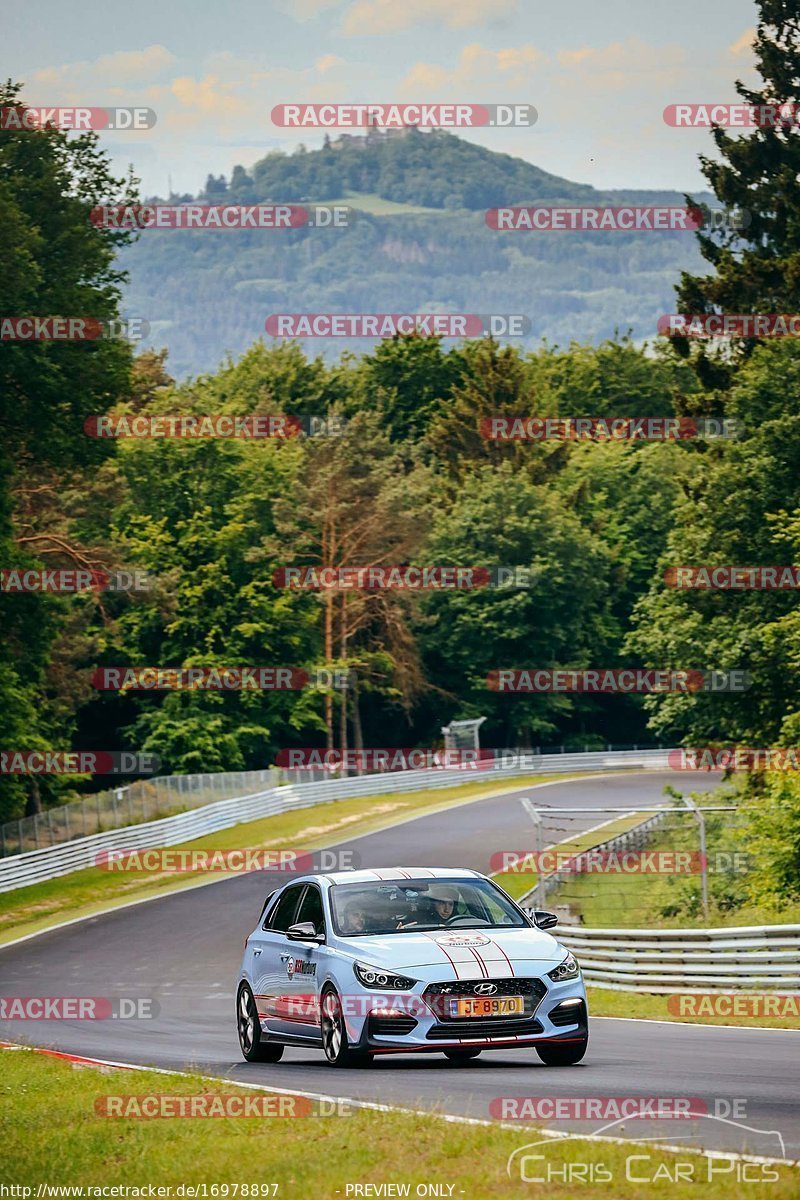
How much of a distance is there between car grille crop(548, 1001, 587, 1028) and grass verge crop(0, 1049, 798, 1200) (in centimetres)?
258

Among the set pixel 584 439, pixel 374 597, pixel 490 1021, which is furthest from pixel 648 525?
pixel 490 1021

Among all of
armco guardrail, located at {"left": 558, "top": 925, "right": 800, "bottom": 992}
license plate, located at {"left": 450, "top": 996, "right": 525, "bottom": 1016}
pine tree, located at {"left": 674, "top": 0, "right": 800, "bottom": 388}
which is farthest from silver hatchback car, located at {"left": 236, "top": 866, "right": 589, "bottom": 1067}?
pine tree, located at {"left": 674, "top": 0, "right": 800, "bottom": 388}

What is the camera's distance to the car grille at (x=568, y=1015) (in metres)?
12.7

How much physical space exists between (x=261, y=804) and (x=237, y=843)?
257 inches

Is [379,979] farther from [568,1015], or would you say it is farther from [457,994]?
[568,1015]

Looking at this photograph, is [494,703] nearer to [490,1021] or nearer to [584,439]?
[584,439]

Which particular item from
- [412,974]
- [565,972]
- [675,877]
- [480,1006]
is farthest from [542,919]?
[675,877]

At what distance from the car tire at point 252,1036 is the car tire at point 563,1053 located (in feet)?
9.08

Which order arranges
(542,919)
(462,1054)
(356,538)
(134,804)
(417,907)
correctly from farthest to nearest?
(356,538), (134,804), (542,919), (417,907), (462,1054)

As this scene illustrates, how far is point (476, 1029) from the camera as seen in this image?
1250 centimetres

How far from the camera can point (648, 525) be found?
94.5 meters

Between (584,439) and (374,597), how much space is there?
2242 centimetres

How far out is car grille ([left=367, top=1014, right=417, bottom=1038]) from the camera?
1252cm

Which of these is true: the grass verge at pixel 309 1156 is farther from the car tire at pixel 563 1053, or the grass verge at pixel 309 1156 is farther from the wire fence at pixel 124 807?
the wire fence at pixel 124 807
